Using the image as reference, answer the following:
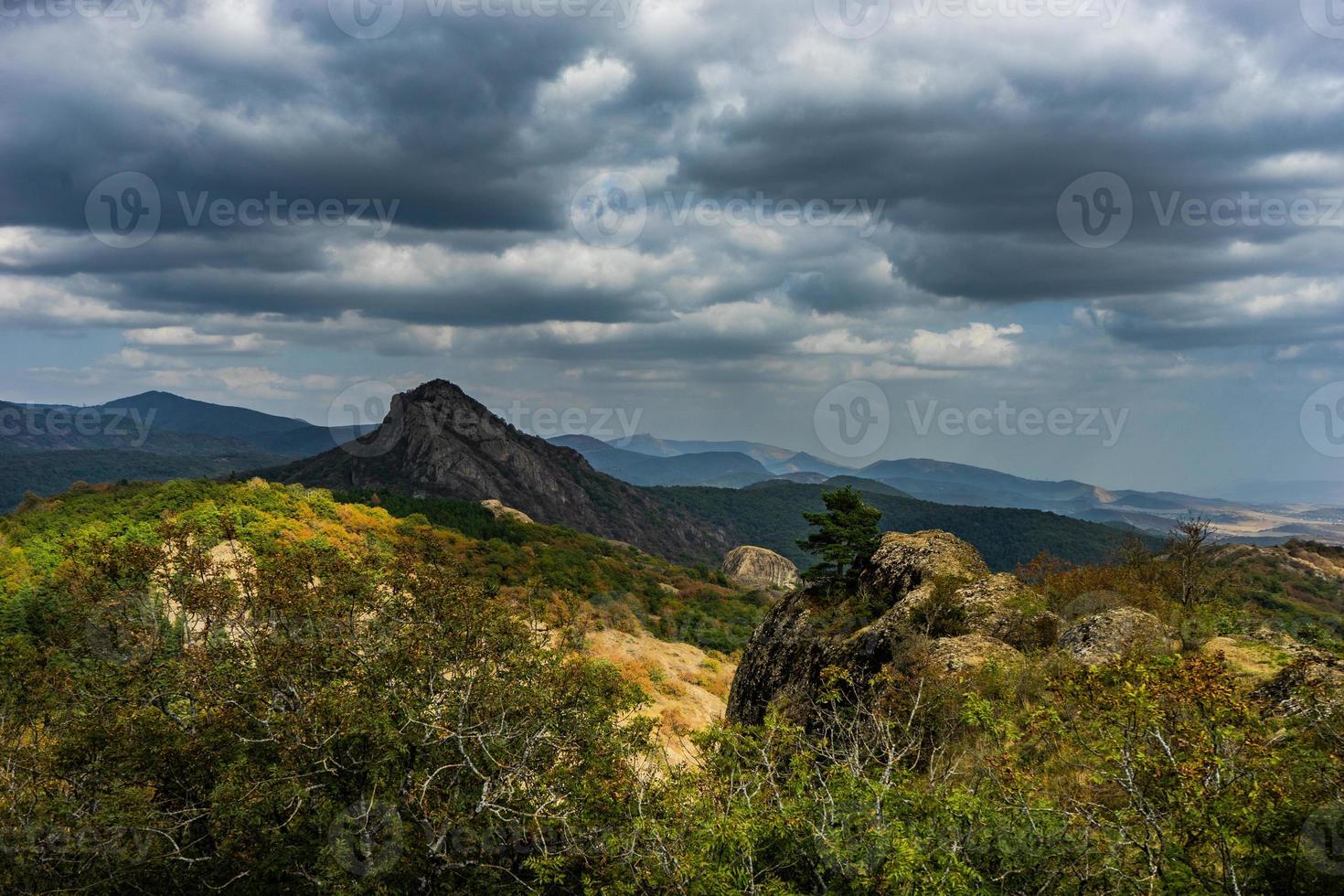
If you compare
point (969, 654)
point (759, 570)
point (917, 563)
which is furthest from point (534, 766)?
point (759, 570)

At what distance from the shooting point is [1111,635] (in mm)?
18734

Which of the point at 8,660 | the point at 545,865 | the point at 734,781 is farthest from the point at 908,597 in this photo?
the point at 8,660

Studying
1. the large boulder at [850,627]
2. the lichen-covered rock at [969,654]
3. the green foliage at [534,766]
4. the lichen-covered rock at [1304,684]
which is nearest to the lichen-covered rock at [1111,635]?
the green foliage at [534,766]

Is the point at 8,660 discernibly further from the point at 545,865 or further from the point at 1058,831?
the point at 1058,831

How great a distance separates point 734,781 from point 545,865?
4.64 meters

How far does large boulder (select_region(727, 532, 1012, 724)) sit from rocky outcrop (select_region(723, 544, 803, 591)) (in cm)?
11240

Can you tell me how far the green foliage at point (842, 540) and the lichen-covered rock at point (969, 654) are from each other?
9783mm

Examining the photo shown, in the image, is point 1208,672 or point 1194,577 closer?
point 1208,672

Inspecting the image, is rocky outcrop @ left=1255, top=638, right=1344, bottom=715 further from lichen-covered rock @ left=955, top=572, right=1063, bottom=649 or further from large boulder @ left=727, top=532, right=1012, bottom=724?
large boulder @ left=727, top=532, right=1012, bottom=724

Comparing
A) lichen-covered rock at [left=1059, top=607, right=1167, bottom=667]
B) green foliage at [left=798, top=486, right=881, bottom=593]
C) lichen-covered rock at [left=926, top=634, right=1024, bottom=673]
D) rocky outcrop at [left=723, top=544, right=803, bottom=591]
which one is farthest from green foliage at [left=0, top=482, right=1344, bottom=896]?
rocky outcrop at [left=723, top=544, right=803, bottom=591]

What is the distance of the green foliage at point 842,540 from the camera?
30859 mm

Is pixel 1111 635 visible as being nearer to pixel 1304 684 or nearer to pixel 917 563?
pixel 917 563

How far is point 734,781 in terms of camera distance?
14.6 metres

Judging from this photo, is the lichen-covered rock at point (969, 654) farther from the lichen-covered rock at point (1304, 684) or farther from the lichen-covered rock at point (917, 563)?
the lichen-covered rock at point (1304, 684)
